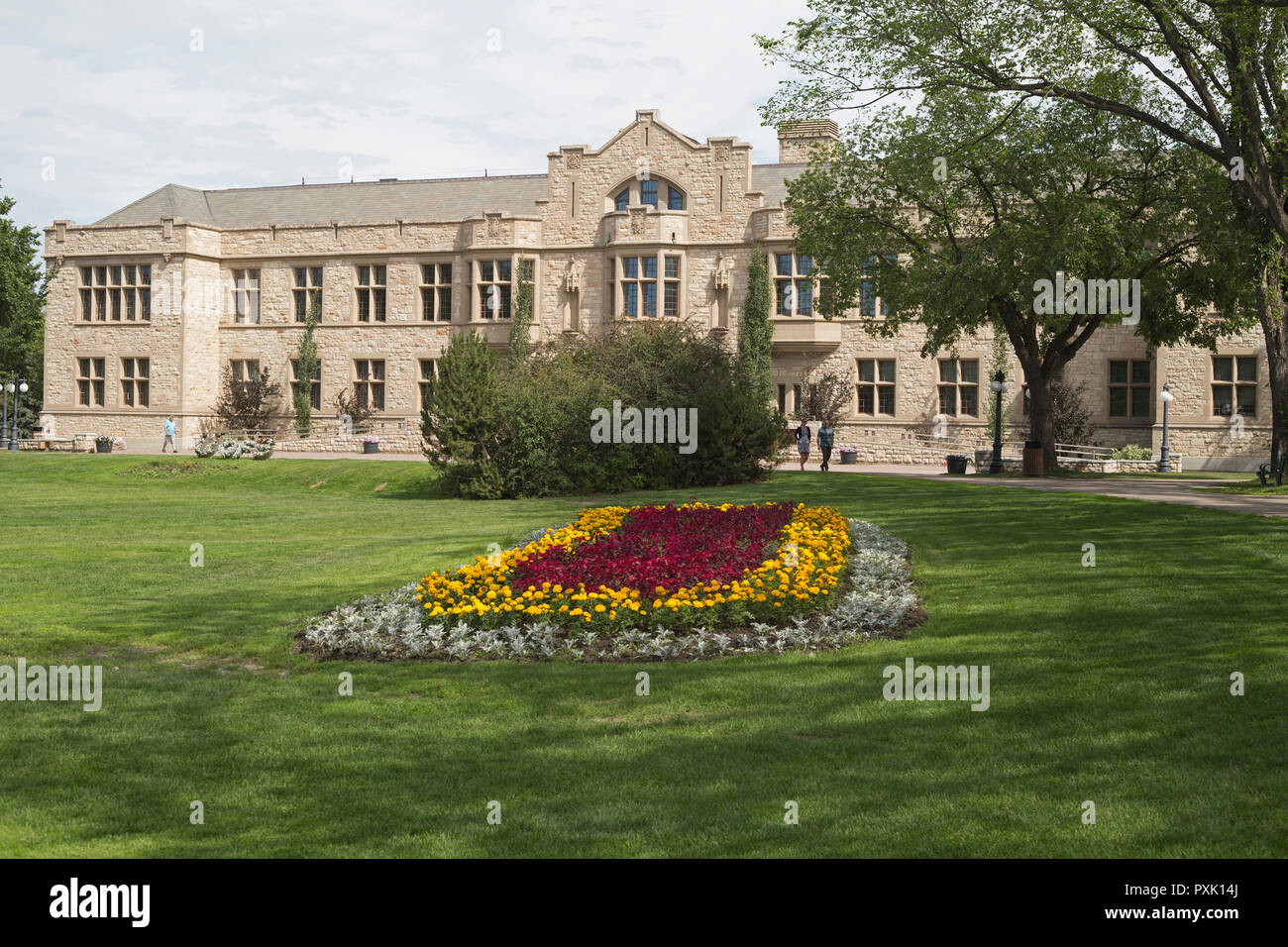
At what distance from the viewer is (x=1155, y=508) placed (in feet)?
56.4

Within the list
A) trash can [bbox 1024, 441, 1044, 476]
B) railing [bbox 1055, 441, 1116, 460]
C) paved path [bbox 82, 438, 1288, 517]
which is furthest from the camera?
railing [bbox 1055, 441, 1116, 460]

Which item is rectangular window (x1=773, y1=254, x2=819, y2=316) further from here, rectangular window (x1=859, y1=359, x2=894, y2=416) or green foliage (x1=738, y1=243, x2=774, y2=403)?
rectangular window (x1=859, y1=359, x2=894, y2=416)

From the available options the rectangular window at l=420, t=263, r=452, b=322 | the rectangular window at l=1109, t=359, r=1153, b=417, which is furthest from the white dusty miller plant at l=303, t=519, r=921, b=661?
the rectangular window at l=420, t=263, r=452, b=322

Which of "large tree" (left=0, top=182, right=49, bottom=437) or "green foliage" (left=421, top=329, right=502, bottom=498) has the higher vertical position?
"large tree" (left=0, top=182, right=49, bottom=437)

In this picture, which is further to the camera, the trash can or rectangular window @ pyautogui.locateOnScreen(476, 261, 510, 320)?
rectangular window @ pyautogui.locateOnScreen(476, 261, 510, 320)

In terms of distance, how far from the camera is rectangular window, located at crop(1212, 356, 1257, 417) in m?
38.8

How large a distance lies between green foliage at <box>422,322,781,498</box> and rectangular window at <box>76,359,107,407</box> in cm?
2907

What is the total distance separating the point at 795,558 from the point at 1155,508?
25.3 feet

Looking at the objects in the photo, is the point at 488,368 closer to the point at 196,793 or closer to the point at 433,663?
the point at 433,663

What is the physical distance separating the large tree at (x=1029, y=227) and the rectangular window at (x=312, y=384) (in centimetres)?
2549

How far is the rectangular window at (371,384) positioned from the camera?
48.1m

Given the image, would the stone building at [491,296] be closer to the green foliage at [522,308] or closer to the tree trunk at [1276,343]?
the green foliage at [522,308]

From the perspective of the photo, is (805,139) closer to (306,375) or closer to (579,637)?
(306,375)

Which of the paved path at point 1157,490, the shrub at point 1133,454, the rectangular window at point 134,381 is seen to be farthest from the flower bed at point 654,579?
the rectangular window at point 134,381
